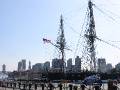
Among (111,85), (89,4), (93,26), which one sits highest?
(89,4)

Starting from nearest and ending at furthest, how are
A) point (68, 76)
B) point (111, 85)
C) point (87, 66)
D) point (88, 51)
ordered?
point (111, 85)
point (88, 51)
point (87, 66)
point (68, 76)

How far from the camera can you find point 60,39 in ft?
338

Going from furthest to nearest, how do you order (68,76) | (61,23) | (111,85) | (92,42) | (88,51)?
(61,23)
(68,76)
(88,51)
(92,42)
(111,85)

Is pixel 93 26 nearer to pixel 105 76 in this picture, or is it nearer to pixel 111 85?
pixel 105 76

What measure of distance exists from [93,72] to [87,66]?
671 cm

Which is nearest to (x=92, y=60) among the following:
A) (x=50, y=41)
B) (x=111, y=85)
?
(x=50, y=41)

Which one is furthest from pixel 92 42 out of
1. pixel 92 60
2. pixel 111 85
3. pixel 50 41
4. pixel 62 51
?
pixel 111 85

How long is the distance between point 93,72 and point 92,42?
24.1 ft

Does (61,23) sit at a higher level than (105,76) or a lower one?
higher

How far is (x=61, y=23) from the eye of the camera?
100000mm

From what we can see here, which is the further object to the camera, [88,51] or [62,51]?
[62,51]

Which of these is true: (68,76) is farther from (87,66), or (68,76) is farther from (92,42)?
(92,42)

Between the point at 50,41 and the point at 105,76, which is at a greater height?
the point at 50,41

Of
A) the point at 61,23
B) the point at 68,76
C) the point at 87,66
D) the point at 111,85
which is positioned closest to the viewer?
the point at 111,85
